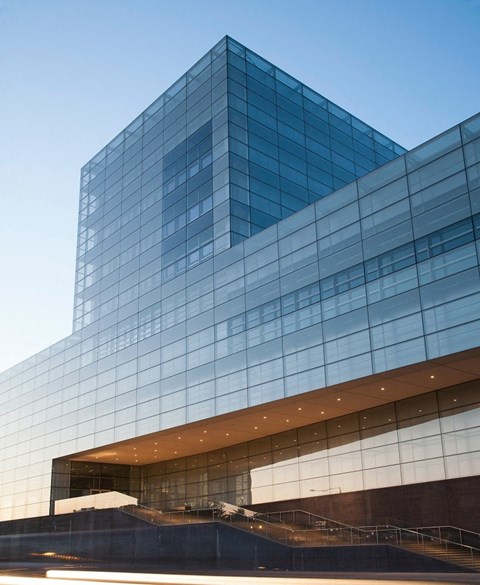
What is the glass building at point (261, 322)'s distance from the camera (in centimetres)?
3170

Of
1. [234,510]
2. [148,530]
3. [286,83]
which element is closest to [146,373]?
[148,530]

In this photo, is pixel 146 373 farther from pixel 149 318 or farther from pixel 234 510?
pixel 234 510

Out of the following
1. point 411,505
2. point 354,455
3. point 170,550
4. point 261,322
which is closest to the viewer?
point 411,505

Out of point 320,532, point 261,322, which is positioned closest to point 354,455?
point 320,532

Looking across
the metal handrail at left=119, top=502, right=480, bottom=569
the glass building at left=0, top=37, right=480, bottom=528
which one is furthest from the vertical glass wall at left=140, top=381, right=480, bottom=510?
the metal handrail at left=119, top=502, right=480, bottom=569

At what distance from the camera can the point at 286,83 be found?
53.7 meters

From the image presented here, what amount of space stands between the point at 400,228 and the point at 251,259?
11.1 meters

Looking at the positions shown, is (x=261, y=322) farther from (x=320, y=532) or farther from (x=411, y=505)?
(x=411, y=505)

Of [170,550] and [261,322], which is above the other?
[261,322]

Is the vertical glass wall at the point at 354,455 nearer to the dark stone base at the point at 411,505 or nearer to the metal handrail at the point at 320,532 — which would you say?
the dark stone base at the point at 411,505

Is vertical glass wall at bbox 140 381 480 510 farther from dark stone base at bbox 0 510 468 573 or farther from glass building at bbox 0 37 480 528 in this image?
dark stone base at bbox 0 510 468 573

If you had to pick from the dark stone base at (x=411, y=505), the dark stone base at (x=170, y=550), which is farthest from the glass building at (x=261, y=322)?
the dark stone base at (x=170, y=550)

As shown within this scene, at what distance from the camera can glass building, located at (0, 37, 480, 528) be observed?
31.7 m

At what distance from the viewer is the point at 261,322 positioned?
3894cm
